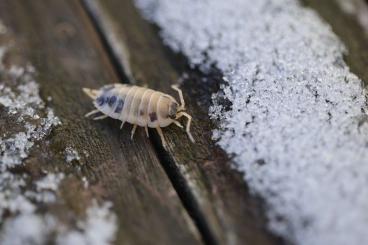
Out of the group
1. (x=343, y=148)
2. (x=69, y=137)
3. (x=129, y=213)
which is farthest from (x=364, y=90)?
(x=69, y=137)

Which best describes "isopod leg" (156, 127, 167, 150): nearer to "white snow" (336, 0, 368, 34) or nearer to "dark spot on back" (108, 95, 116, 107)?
"dark spot on back" (108, 95, 116, 107)

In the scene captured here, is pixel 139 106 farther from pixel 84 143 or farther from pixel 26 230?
pixel 26 230

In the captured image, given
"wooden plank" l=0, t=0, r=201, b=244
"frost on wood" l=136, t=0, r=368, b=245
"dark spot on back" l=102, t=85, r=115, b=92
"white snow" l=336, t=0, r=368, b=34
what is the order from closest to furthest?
"frost on wood" l=136, t=0, r=368, b=245 < "wooden plank" l=0, t=0, r=201, b=244 < "dark spot on back" l=102, t=85, r=115, b=92 < "white snow" l=336, t=0, r=368, b=34

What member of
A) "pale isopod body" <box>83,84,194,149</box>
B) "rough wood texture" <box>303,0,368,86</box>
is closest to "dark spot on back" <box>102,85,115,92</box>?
"pale isopod body" <box>83,84,194,149</box>

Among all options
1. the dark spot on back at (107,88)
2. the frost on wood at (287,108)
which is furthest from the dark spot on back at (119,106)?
the frost on wood at (287,108)

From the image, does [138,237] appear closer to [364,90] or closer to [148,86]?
[148,86]

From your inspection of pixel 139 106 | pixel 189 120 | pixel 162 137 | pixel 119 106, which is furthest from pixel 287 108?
pixel 119 106

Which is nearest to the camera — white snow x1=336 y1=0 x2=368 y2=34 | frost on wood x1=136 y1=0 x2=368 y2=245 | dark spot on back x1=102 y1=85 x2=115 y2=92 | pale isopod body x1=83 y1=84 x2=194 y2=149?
frost on wood x1=136 y1=0 x2=368 y2=245
